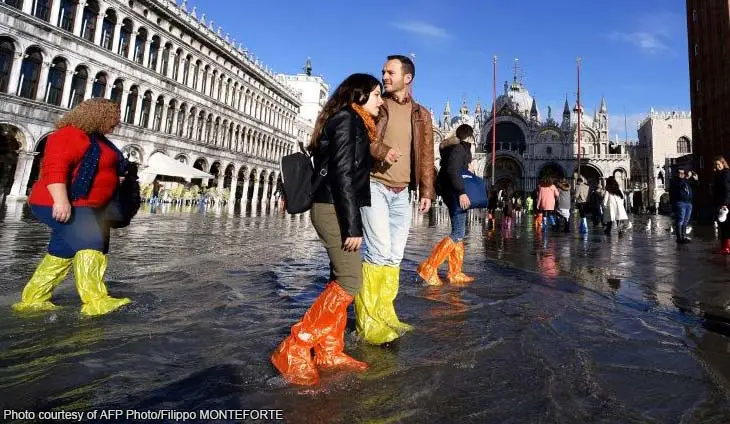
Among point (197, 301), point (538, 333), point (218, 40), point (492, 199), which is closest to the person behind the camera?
point (538, 333)

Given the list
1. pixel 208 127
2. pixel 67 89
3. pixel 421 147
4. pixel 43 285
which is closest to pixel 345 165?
pixel 421 147

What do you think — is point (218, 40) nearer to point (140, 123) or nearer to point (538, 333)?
point (140, 123)

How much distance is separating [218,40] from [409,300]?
37.4m

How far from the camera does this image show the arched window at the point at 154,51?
2798 cm

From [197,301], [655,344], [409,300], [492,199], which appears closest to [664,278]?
[655,344]

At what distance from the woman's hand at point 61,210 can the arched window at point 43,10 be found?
24649 millimetres

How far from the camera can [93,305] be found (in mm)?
2805

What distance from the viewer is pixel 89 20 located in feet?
75.9

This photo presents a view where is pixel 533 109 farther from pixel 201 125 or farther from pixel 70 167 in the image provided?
pixel 70 167

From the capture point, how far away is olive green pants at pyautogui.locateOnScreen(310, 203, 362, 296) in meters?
2.18

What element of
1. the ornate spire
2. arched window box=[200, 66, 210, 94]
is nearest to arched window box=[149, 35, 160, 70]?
arched window box=[200, 66, 210, 94]

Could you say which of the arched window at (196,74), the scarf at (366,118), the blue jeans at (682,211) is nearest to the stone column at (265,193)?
the arched window at (196,74)

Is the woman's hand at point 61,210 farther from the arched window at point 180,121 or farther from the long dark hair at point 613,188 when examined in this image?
the arched window at point 180,121

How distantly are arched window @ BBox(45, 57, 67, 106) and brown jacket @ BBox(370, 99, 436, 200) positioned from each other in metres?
25.3
